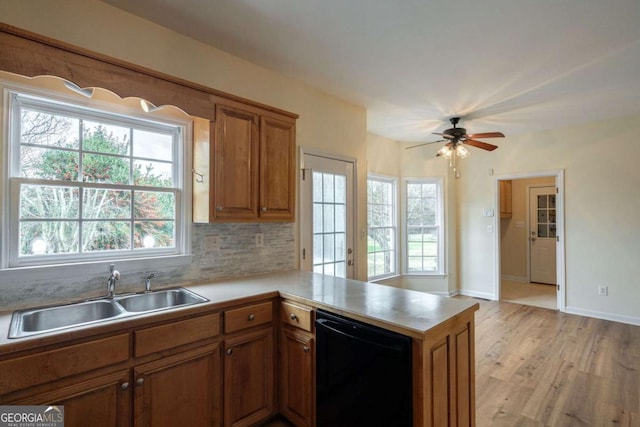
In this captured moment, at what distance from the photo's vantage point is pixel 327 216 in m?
3.34

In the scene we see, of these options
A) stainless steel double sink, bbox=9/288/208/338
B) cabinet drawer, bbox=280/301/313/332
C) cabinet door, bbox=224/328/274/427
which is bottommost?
cabinet door, bbox=224/328/274/427

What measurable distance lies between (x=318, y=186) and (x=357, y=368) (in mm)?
1934

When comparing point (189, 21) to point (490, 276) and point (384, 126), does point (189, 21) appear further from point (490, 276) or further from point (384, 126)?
point (490, 276)

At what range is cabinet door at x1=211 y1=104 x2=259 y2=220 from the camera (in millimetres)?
2275

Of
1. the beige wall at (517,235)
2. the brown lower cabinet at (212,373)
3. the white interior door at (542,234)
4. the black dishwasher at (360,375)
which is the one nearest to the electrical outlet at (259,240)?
the brown lower cabinet at (212,373)

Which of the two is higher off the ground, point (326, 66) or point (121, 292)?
point (326, 66)

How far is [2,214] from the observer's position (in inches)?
68.9

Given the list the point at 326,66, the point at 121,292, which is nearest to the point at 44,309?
the point at 121,292

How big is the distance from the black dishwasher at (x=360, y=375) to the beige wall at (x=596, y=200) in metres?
4.31

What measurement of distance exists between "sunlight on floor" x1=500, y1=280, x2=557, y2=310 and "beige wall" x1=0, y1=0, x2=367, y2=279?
10.4ft

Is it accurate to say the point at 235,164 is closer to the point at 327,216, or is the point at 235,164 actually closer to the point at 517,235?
the point at 327,216

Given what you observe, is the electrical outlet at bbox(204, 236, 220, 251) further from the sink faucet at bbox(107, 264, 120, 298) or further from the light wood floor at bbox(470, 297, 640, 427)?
the light wood floor at bbox(470, 297, 640, 427)

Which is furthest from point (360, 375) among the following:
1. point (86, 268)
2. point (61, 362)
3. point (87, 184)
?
point (87, 184)

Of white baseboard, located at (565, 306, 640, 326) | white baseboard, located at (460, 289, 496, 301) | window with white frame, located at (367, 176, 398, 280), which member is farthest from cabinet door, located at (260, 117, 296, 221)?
white baseboard, located at (565, 306, 640, 326)
